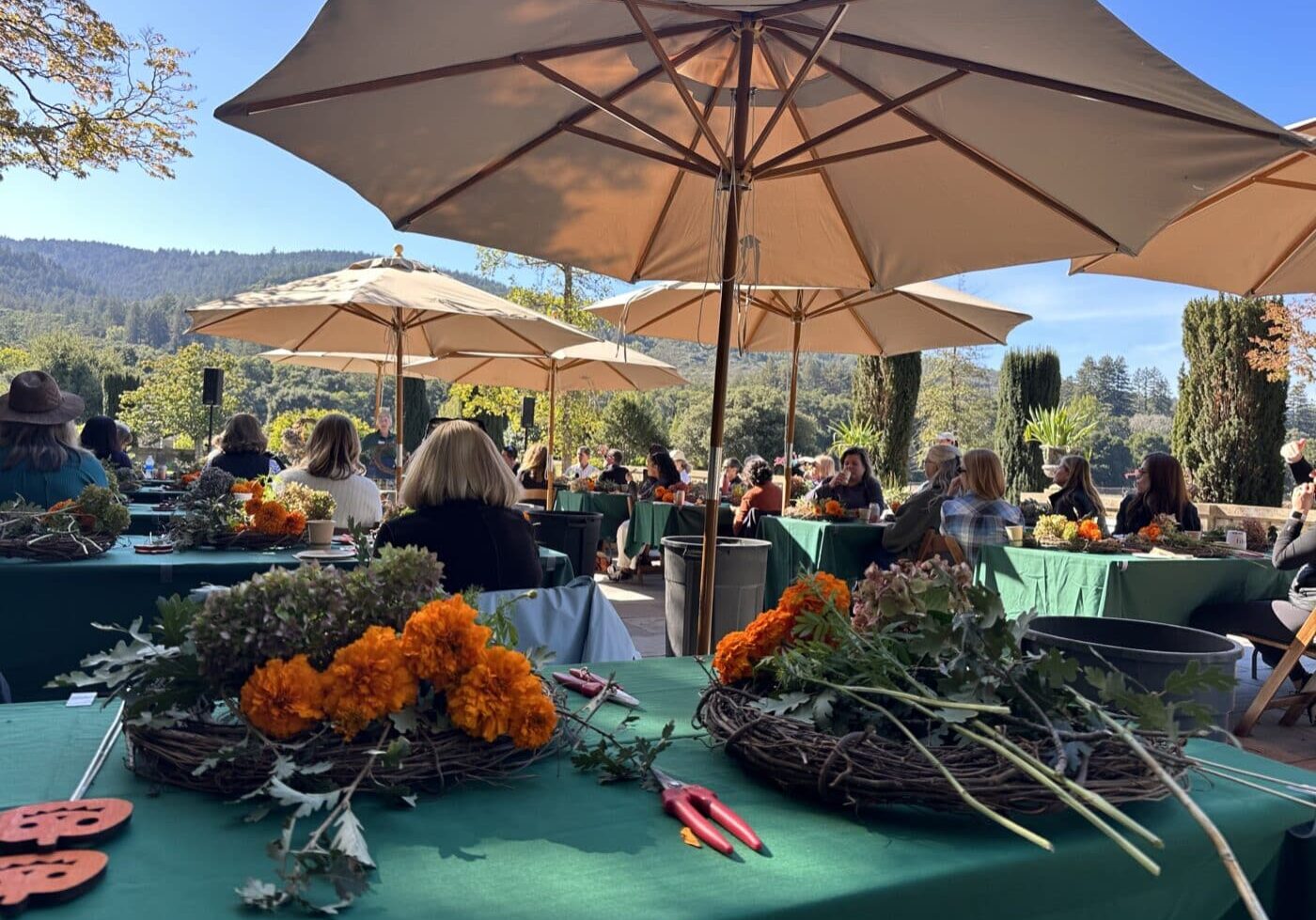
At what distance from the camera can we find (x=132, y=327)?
91688 mm

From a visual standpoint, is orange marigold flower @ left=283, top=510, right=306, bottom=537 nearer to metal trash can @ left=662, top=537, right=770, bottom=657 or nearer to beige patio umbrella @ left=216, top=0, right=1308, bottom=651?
beige patio umbrella @ left=216, top=0, right=1308, bottom=651

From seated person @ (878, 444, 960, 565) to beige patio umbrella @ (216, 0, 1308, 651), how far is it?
295cm

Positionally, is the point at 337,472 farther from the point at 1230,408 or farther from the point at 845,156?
the point at 1230,408

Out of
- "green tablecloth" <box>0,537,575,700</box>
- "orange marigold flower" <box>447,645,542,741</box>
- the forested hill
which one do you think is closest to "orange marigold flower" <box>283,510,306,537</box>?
"green tablecloth" <box>0,537,575,700</box>

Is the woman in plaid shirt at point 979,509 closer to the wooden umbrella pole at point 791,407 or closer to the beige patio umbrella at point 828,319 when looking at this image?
the wooden umbrella pole at point 791,407

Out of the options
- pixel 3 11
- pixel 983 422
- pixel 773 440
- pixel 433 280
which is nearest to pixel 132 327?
pixel 773 440

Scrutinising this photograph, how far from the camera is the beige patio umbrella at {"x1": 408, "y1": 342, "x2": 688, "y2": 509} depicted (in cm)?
1174

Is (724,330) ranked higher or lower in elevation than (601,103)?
lower

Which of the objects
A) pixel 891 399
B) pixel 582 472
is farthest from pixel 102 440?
pixel 891 399

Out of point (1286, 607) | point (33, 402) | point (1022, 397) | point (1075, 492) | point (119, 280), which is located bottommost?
point (1286, 607)

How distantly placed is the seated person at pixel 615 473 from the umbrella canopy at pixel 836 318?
13.8 ft

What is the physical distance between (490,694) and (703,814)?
0.37 meters

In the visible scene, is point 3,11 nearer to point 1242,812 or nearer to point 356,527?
point 356,527

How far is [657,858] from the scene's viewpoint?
1255 mm
